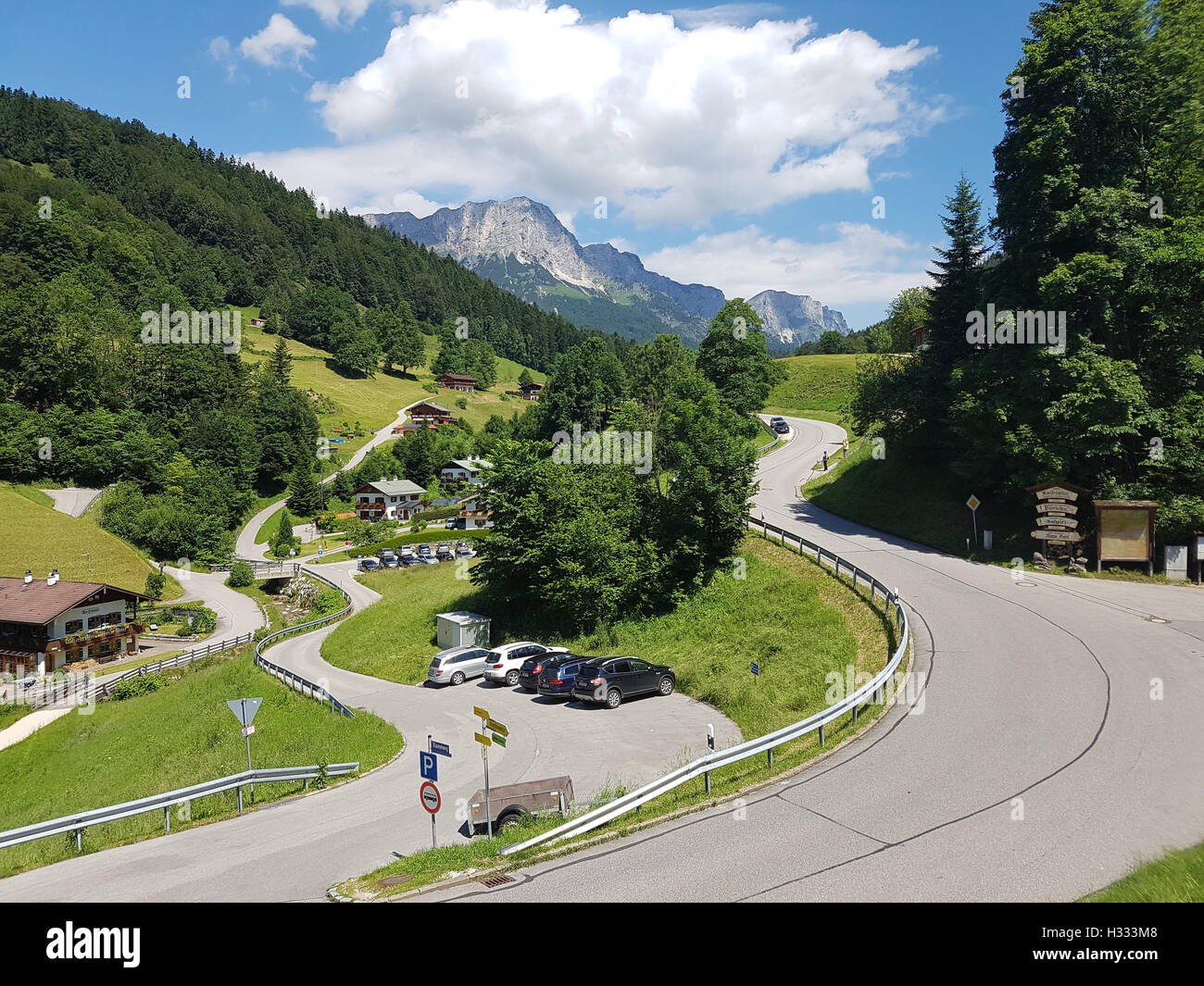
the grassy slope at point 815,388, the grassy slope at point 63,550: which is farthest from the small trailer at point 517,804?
the grassy slope at point 815,388

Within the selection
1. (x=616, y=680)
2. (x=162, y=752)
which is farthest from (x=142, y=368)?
(x=616, y=680)

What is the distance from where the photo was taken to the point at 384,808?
15.7 meters

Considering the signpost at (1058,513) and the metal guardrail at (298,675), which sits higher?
the signpost at (1058,513)

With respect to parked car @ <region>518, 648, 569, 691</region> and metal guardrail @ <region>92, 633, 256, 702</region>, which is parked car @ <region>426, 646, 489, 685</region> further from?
metal guardrail @ <region>92, 633, 256, 702</region>

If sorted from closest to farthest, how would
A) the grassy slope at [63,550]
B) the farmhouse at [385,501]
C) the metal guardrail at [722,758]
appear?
the metal guardrail at [722,758] < the grassy slope at [63,550] < the farmhouse at [385,501]

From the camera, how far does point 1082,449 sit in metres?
27.8

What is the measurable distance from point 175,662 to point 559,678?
31.9 meters

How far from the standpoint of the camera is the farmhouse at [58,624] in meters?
44.8

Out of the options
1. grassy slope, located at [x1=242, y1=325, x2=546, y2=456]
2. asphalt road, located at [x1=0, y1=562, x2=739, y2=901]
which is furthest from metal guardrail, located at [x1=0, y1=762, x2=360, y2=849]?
grassy slope, located at [x1=242, y1=325, x2=546, y2=456]

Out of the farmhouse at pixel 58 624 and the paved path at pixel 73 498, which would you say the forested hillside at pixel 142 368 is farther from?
the farmhouse at pixel 58 624

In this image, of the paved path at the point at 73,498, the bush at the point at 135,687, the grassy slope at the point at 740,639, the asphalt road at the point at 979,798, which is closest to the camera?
the asphalt road at the point at 979,798

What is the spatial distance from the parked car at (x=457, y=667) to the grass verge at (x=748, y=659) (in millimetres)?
4945
